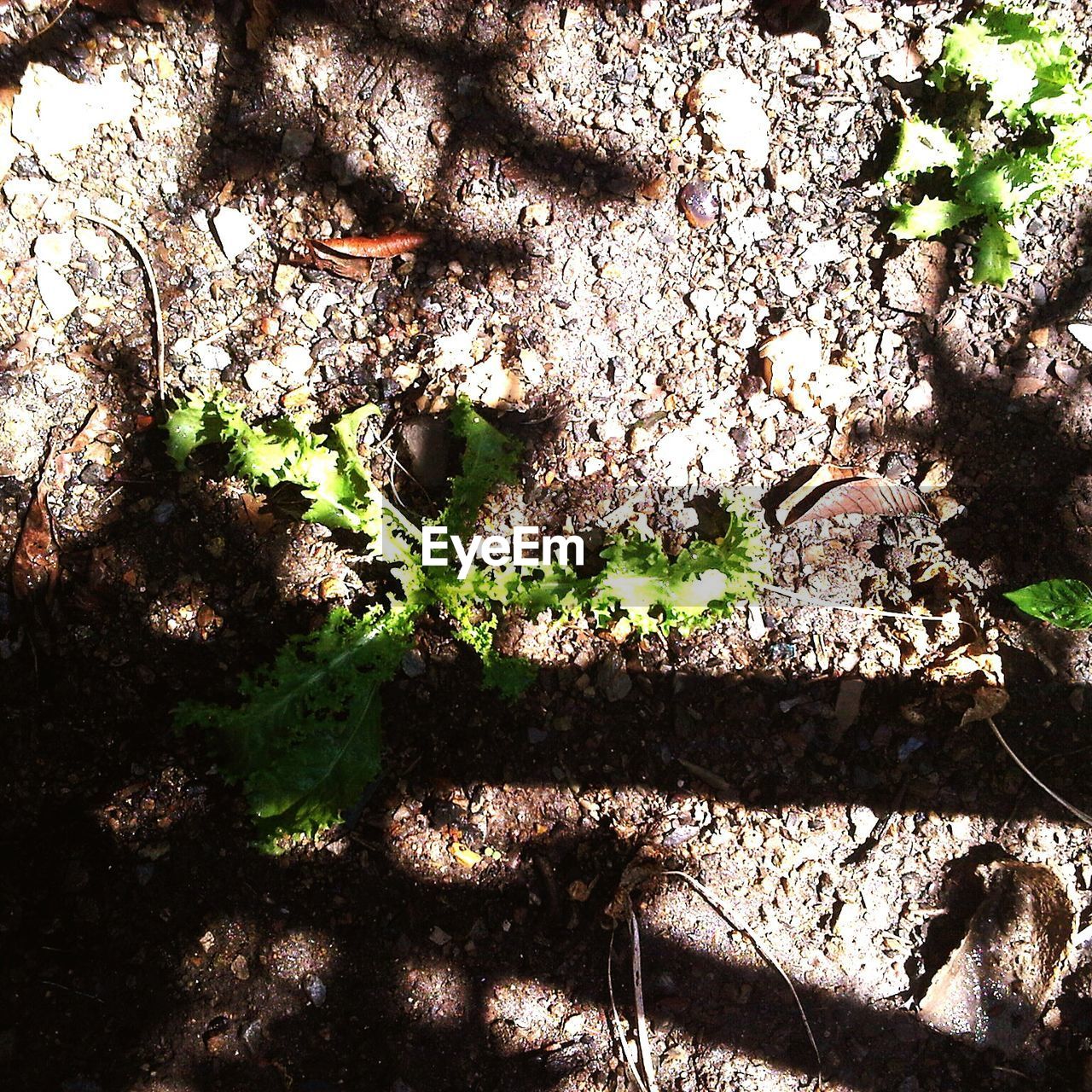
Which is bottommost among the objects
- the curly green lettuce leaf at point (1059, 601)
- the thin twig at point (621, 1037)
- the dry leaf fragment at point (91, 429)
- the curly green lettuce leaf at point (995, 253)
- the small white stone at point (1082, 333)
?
the thin twig at point (621, 1037)

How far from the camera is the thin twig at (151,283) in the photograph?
3.02 metres

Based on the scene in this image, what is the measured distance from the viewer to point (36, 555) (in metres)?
2.91

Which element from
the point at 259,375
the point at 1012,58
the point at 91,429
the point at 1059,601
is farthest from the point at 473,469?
the point at 1012,58

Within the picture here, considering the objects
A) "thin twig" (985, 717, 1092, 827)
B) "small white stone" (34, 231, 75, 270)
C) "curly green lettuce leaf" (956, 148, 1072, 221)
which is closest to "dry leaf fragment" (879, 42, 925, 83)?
"curly green lettuce leaf" (956, 148, 1072, 221)

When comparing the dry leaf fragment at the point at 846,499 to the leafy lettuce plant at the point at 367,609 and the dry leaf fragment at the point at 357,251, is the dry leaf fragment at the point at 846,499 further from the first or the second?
the dry leaf fragment at the point at 357,251

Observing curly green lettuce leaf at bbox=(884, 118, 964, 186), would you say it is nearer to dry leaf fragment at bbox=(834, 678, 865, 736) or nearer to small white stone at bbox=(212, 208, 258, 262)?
dry leaf fragment at bbox=(834, 678, 865, 736)

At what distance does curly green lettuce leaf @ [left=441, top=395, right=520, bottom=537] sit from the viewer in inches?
111

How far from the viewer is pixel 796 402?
3.01 m

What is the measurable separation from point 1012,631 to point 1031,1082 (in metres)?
1.33

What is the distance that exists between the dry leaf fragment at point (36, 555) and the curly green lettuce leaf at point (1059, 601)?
297 centimetres

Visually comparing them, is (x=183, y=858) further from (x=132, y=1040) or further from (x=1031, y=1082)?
(x=1031, y=1082)

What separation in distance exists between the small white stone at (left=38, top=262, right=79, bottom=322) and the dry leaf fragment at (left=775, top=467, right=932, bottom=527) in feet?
8.07

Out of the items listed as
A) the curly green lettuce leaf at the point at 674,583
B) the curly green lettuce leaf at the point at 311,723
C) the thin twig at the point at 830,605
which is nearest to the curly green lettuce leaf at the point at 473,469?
the curly green lettuce leaf at the point at 311,723

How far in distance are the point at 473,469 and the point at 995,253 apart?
1877 millimetres
